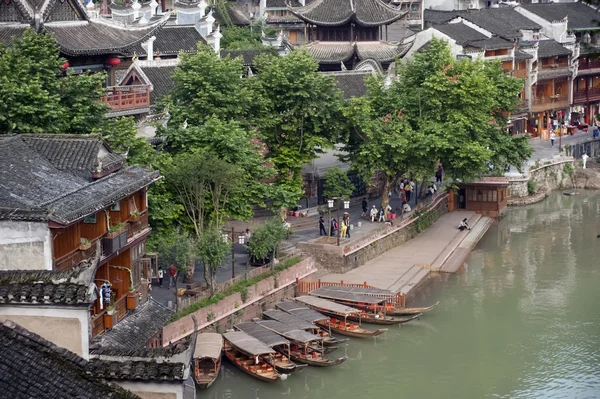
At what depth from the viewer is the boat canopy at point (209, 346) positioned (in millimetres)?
34875

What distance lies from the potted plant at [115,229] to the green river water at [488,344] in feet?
25.7

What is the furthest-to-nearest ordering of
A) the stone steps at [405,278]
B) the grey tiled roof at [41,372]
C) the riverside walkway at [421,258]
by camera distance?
the riverside walkway at [421,258] → the stone steps at [405,278] → the grey tiled roof at [41,372]

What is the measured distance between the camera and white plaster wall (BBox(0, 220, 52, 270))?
19438mm

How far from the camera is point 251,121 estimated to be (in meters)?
49.0

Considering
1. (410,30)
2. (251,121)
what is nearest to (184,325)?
(251,121)

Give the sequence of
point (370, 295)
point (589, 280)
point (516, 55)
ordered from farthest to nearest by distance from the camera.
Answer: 1. point (516, 55)
2. point (589, 280)
3. point (370, 295)

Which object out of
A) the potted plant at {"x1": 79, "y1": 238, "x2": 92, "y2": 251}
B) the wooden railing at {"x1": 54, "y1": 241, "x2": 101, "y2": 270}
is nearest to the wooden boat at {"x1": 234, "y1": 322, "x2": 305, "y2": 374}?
the wooden railing at {"x1": 54, "y1": 241, "x2": 101, "y2": 270}

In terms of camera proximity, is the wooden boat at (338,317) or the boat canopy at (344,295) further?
the boat canopy at (344,295)

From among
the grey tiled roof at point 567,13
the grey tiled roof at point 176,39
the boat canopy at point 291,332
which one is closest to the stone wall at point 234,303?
the boat canopy at point 291,332

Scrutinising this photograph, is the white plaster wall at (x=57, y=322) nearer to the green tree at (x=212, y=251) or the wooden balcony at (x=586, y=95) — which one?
the green tree at (x=212, y=251)

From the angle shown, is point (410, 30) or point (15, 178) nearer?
point (15, 178)

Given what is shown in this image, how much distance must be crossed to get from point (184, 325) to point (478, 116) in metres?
24.5

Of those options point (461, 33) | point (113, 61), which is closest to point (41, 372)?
point (113, 61)

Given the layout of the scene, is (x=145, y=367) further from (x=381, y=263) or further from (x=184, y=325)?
(x=381, y=263)
